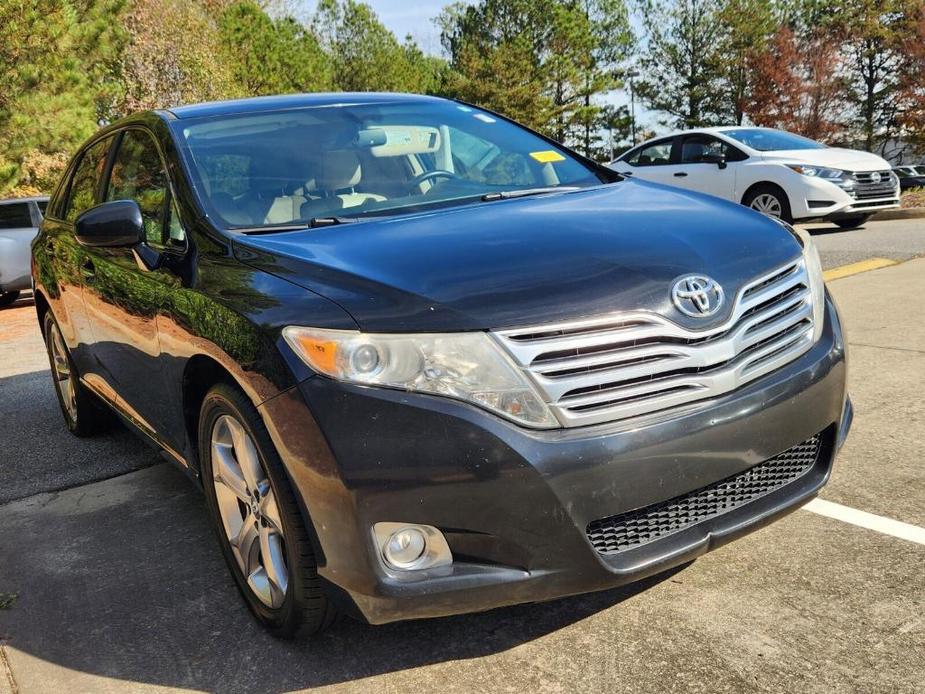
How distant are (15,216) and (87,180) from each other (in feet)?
29.9

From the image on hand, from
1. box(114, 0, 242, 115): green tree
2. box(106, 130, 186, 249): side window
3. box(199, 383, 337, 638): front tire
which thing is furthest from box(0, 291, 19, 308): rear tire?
box(114, 0, 242, 115): green tree

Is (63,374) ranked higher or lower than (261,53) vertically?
lower

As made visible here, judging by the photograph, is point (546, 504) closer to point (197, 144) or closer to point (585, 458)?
point (585, 458)

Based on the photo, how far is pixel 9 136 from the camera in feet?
61.2

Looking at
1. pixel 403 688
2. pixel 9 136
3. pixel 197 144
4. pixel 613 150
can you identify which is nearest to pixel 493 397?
pixel 403 688

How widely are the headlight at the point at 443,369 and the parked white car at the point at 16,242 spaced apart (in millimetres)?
10718

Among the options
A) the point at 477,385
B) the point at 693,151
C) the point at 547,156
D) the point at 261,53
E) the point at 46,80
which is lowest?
the point at 693,151

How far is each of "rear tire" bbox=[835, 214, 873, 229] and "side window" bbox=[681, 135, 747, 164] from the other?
62.3 inches

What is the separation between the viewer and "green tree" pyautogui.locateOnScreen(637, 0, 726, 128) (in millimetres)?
43375

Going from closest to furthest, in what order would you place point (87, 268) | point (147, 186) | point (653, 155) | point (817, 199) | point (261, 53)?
1. point (147, 186)
2. point (87, 268)
3. point (817, 199)
4. point (653, 155)
5. point (261, 53)

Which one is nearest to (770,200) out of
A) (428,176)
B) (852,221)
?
(852,221)

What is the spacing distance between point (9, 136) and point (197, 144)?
1761 centimetres

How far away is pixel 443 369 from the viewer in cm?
216

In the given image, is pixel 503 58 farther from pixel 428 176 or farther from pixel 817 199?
pixel 428 176
